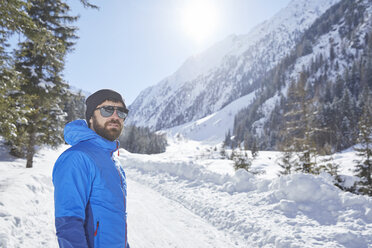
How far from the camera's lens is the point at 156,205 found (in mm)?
8180

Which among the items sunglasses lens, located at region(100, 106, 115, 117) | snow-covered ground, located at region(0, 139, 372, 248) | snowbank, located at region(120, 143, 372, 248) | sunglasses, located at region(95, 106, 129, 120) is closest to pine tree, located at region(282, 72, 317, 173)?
snowbank, located at region(120, 143, 372, 248)

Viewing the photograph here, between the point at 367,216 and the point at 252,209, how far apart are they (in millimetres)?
3143

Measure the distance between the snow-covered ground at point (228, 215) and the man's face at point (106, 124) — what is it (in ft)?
11.4

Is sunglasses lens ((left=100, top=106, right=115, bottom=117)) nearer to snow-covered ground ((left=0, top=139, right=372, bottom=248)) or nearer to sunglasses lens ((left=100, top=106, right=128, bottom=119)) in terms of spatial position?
sunglasses lens ((left=100, top=106, right=128, bottom=119))

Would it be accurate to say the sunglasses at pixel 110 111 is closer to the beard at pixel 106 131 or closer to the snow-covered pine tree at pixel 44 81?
the beard at pixel 106 131

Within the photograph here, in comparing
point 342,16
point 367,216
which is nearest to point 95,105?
point 367,216

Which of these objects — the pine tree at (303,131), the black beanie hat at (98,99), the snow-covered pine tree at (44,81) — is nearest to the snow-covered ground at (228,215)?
the black beanie hat at (98,99)

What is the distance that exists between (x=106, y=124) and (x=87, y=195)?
2.65ft

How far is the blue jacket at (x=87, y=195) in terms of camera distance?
1.68 metres

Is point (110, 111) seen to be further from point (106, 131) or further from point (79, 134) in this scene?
point (79, 134)

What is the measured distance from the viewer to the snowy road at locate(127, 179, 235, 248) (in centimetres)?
524

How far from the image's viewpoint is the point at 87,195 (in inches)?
74.5

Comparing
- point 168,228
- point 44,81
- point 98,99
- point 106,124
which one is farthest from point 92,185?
point 44,81

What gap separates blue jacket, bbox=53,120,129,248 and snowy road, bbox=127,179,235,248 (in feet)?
11.3
